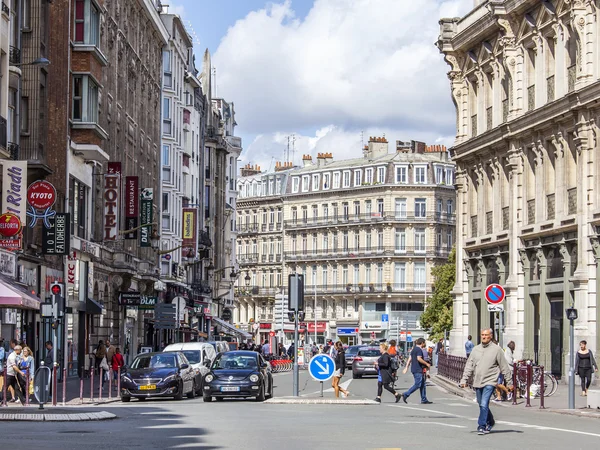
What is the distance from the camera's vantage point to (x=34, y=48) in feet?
140

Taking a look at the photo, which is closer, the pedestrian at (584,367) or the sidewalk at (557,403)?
the sidewalk at (557,403)

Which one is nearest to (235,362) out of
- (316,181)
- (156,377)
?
(156,377)

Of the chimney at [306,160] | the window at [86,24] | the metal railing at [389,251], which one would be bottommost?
the metal railing at [389,251]

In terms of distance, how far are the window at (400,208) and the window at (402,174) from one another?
1.79 meters

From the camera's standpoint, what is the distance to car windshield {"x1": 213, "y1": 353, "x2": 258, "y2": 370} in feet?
A: 123

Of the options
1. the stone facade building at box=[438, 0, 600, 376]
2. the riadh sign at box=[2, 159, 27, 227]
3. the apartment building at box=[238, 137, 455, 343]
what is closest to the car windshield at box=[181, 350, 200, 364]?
the riadh sign at box=[2, 159, 27, 227]

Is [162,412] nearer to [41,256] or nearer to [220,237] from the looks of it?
[41,256]

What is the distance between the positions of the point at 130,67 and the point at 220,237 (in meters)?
46.0

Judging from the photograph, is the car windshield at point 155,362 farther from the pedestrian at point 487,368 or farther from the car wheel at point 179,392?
the pedestrian at point 487,368

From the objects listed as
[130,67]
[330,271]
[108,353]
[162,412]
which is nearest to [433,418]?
[162,412]

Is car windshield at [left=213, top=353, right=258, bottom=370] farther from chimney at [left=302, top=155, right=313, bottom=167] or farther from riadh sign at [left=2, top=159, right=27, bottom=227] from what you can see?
chimney at [left=302, top=155, right=313, bottom=167]

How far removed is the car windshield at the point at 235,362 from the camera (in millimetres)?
37469

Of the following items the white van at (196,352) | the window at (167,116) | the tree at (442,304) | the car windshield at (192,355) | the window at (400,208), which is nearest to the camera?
the white van at (196,352)

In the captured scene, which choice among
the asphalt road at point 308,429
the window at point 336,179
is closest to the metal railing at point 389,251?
the window at point 336,179
